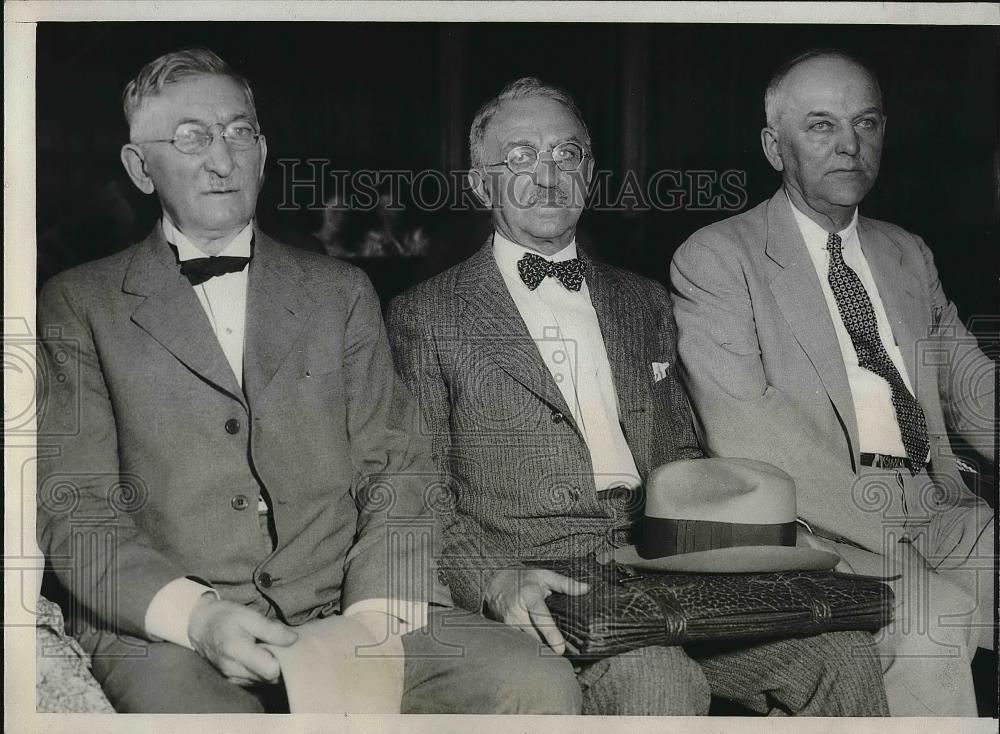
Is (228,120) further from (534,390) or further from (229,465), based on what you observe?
(534,390)

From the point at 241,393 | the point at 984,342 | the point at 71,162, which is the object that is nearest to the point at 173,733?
the point at 241,393

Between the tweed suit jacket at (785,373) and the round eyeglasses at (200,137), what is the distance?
6.34 ft

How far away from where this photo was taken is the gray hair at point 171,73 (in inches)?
186

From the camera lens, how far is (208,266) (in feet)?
15.4

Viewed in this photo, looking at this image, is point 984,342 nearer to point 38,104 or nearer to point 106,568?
point 106,568

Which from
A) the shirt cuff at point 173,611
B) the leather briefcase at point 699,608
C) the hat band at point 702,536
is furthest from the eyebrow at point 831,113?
the shirt cuff at point 173,611

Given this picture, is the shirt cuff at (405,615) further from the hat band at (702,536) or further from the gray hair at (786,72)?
the gray hair at (786,72)

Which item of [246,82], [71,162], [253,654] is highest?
[246,82]

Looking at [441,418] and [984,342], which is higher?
[984,342]

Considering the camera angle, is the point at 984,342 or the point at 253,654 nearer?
the point at 253,654

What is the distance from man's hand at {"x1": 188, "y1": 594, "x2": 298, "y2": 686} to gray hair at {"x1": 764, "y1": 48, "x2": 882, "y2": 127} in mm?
2999

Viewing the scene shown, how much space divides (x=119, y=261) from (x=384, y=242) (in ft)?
3.61

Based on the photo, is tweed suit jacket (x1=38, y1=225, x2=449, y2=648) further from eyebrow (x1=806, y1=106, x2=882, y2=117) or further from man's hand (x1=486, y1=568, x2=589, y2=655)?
eyebrow (x1=806, y1=106, x2=882, y2=117)

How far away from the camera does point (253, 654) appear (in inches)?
175
